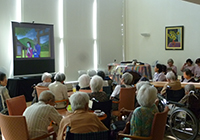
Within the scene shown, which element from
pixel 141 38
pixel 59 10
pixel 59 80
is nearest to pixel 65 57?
pixel 59 10

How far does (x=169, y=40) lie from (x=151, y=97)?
7639mm

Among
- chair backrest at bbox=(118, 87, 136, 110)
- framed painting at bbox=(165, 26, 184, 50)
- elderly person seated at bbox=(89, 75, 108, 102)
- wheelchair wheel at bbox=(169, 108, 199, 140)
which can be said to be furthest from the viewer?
framed painting at bbox=(165, 26, 184, 50)

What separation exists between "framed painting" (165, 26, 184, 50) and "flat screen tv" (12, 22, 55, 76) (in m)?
4.73

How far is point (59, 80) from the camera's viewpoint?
15.0 ft

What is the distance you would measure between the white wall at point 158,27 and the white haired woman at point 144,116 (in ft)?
23.9

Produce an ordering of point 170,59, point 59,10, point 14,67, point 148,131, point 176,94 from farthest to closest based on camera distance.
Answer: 1. point 170,59
2. point 59,10
3. point 14,67
4. point 176,94
5. point 148,131

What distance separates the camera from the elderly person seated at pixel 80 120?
8.26 ft

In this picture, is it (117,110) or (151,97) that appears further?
(117,110)

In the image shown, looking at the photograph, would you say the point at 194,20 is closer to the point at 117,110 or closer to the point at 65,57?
the point at 65,57

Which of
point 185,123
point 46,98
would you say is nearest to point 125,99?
point 185,123

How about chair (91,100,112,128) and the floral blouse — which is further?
chair (91,100,112,128)

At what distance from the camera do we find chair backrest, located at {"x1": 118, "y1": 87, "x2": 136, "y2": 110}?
14.3 feet

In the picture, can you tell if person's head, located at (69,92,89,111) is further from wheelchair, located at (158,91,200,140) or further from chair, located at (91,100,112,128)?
wheelchair, located at (158,91,200,140)

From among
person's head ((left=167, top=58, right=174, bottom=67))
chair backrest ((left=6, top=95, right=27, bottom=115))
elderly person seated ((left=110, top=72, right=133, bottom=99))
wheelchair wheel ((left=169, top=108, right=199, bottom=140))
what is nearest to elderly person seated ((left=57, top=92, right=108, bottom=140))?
chair backrest ((left=6, top=95, right=27, bottom=115))
